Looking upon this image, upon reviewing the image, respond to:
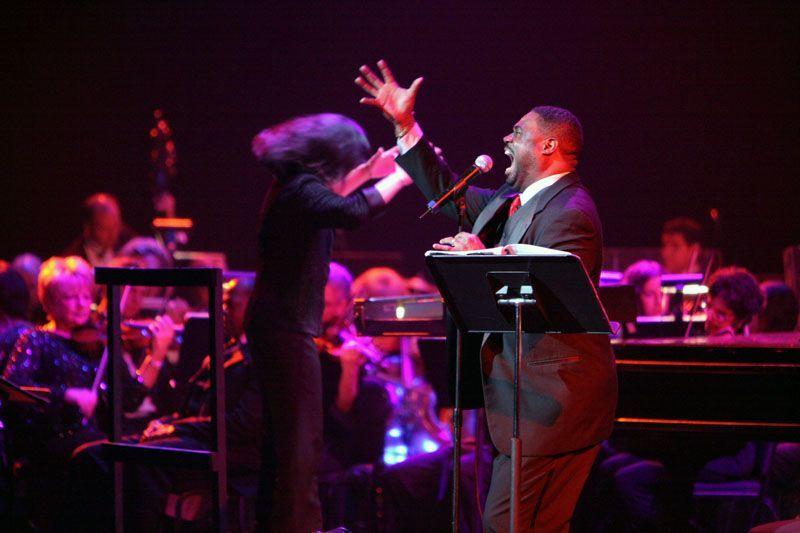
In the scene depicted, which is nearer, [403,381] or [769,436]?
[769,436]

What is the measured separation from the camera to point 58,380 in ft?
15.8

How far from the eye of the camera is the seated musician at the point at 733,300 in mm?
4781

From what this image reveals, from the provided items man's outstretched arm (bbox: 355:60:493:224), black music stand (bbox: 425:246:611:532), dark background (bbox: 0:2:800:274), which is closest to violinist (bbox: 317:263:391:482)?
man's outstretched arm (bbox: 355:60:493:224)

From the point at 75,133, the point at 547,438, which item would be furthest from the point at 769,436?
the point at 75,133

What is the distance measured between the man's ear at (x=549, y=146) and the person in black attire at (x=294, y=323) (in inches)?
40.0

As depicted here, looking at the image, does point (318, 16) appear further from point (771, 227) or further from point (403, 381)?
point (771, 227)

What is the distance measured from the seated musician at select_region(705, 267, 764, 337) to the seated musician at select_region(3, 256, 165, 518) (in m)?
3.11

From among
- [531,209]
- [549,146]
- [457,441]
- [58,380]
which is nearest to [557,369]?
[457,441]

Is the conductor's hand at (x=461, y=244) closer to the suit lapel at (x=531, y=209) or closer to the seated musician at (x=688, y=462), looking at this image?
the suit lapel at (x=531, y=209)

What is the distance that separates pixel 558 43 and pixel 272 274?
17.1 ft

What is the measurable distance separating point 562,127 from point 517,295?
729mm

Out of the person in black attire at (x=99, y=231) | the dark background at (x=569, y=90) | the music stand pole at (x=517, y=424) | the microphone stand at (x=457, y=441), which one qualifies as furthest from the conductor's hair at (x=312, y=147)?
the person in black attire at (x=99, y=231)

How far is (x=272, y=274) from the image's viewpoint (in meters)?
3.98

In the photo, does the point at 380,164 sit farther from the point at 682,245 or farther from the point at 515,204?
the point at 682,245
